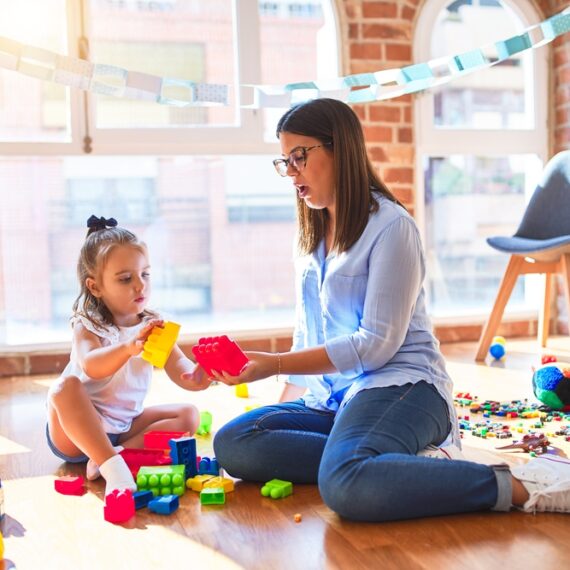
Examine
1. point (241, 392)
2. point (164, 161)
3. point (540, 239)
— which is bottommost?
point (241, 392)

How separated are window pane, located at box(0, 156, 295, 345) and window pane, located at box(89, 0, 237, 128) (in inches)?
7.5

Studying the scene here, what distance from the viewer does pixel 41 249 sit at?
3488mm

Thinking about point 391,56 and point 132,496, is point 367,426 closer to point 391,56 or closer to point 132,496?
point 132,496

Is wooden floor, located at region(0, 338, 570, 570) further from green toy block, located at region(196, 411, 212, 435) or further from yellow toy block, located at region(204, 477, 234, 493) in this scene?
green toy block, located at region(196, 411, 212, 435)

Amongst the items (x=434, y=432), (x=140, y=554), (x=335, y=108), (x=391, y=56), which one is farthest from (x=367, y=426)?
(x=391, y=56)

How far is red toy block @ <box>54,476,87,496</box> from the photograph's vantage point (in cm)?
177

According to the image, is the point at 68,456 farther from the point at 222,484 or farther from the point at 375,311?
the point at 375,311

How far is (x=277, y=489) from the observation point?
5.51ft

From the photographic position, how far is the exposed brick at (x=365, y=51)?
144 inches

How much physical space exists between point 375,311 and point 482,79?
273 centimetres

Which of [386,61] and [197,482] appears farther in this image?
[386,61]

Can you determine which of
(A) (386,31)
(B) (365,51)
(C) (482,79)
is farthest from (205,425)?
(C) (482,79)

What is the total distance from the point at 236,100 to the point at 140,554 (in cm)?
247

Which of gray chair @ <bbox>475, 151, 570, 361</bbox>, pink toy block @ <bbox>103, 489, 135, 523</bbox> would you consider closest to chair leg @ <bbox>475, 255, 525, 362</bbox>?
gray chair @ <bbox>475, 151, 570, 361</bbox>
